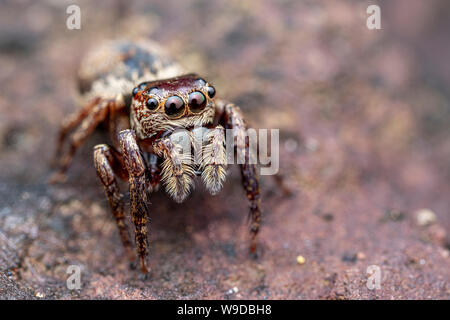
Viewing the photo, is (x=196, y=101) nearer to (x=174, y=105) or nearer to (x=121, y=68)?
(x=174, y=105)

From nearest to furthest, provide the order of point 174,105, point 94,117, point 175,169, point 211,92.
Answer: point 175,169
point 174,105
point 211,92
point 94,117

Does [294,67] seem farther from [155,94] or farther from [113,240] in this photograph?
[113,240]

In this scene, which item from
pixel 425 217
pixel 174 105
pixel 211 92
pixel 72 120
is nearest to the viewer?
pixel 174 105

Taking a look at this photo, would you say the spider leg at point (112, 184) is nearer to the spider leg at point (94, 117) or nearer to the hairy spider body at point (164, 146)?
the hairy spider body at point (164, 146)

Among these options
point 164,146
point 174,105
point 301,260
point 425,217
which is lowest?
point 301,260

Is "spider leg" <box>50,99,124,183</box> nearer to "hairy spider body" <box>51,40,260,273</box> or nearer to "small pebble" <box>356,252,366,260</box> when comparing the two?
"hairy spider body" <box>51,40,260,273</box>

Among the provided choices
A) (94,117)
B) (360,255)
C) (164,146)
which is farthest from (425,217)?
(94,117)

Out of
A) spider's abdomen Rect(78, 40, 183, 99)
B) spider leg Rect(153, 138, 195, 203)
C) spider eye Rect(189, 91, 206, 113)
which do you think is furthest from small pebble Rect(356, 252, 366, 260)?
spider's abdomen Rect(78, 40, 183, 99)

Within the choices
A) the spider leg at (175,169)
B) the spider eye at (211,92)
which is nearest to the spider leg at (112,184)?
the spider leg at (175,169)
